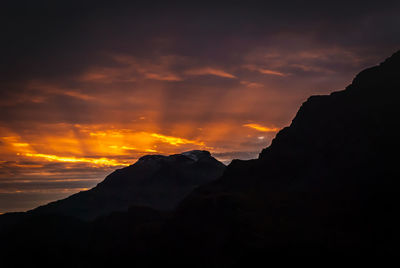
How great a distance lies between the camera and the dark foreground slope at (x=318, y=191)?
276 feet

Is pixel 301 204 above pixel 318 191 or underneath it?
underneath

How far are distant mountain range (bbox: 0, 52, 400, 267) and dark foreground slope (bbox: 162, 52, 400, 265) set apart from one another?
1.07ft

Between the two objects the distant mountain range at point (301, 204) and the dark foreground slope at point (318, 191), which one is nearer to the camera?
the dark foreground slope at point (318, 191)

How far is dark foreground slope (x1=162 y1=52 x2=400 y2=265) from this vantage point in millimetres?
84000

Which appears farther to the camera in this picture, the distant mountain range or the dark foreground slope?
the distant mountain range

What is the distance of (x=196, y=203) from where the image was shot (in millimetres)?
118125

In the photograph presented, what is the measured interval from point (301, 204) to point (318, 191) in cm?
1118

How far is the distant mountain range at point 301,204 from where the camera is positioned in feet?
277

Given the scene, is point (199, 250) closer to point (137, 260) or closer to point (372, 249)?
point (137, 260)

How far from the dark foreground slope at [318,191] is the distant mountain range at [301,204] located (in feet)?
1.07

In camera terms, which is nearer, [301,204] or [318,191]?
[301,204]

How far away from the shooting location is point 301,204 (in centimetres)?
10300

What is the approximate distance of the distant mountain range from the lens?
8441cm

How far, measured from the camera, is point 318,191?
362 ft
